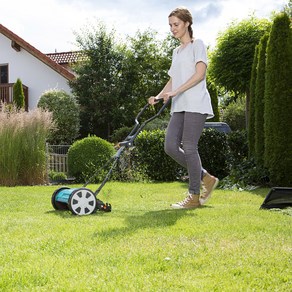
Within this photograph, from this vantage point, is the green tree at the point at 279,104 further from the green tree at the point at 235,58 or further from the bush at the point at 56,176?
the bush at the point at 56,176

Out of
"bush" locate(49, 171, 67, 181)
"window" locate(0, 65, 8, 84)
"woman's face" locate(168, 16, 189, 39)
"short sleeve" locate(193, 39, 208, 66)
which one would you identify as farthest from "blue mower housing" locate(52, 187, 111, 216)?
"window" locate(0, 65, 8, 84)

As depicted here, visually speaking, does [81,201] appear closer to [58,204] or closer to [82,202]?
[82,202]

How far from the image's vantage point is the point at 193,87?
489 centimetres

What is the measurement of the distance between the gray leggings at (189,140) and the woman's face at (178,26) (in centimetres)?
74

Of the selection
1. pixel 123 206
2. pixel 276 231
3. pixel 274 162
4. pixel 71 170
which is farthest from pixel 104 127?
pixel 276 231

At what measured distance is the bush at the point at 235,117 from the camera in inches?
1014

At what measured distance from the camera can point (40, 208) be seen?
5.21 m

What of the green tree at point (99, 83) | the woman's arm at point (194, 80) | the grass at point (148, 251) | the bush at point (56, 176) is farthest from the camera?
the green tree at point (99, 83)

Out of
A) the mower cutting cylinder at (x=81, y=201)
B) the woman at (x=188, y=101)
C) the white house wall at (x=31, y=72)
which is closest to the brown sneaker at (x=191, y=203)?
the woman at (x=188, y=101)

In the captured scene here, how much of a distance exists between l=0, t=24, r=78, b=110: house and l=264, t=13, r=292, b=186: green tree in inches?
495

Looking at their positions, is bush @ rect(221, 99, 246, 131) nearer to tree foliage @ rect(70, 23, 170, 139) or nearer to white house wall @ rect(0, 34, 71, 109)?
tree foliage @ rect(70, 23, 170, 139)

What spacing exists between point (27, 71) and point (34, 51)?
1.11 m

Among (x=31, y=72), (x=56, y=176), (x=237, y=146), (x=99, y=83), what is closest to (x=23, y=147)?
(x=56, y=176)

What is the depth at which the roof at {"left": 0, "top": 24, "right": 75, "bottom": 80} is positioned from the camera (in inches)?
771
